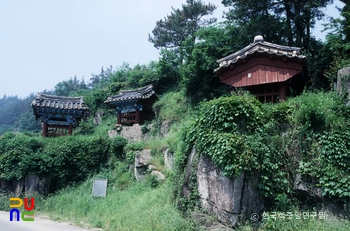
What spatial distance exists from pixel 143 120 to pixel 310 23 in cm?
1202

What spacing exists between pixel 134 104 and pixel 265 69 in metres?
9.91

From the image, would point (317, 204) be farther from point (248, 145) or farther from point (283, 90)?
point (283, 90)

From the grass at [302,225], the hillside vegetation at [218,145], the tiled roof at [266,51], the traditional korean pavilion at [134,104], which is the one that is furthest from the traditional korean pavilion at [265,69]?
the traditional korean pavilion at [134,104]

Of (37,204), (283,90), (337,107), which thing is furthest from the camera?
(37,204)

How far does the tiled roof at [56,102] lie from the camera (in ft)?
62.9

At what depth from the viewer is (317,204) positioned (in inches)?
313

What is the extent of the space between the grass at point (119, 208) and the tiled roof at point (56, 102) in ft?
21.4

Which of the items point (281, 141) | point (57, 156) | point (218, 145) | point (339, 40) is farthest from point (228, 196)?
point (57, 156)

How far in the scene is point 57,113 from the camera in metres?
19.8

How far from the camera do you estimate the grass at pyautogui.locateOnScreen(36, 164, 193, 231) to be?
28.0 ft

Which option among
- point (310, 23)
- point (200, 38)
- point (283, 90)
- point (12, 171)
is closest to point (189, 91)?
point (200, 38)

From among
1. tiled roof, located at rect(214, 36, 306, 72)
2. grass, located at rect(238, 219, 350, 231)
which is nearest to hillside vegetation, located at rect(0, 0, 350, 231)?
grass, located at rect(238, 219, 350, 231)

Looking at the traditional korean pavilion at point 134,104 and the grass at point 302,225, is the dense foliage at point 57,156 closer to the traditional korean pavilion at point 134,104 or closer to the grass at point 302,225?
the traditional korean pavilion at point 134,104

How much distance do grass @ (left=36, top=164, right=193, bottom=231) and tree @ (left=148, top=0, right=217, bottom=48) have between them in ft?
56.2
